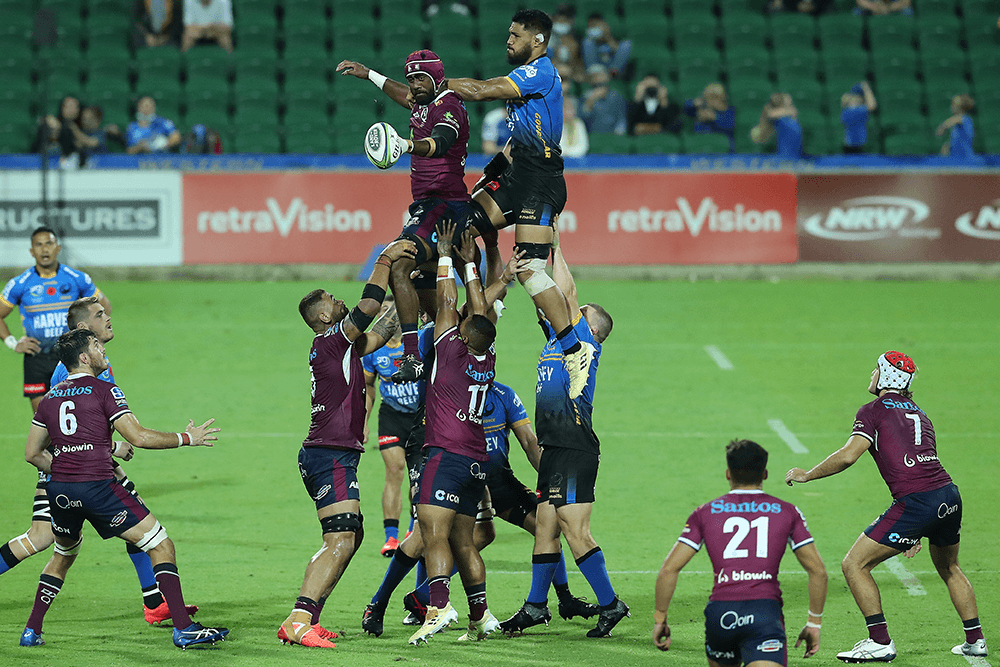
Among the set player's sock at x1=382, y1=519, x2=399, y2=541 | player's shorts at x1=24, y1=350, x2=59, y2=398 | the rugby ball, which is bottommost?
player's sock at x1=382, y1=519, x2=399, y2=541

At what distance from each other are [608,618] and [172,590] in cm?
308

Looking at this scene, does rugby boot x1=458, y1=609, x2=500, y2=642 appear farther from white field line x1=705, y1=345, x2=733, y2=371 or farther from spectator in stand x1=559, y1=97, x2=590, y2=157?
spectator in stand x1=559, y1=97, x2=590, y2=157

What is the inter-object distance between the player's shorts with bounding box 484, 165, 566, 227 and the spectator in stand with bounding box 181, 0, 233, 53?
19474mm

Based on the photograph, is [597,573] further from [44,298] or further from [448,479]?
[44,298]

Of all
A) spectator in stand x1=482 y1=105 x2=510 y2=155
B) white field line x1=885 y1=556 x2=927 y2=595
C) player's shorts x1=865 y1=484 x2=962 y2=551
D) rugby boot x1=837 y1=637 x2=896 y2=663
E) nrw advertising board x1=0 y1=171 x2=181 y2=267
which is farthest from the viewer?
spectator in stand x1=482 y1=105 x2=510 y2=155

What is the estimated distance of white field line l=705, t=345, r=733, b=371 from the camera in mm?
19500

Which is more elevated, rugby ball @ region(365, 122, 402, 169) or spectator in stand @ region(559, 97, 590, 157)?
spectator in stand @ region(559, 97, 590, 157)

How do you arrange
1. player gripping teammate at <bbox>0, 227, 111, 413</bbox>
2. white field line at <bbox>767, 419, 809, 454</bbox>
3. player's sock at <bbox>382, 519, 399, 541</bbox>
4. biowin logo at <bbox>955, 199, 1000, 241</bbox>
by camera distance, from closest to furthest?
player's sock at <bbox>382, 519, 399, 541</bbox>, player gripping teammate at <bbox>0, 227, 111, 413</bbox>, white field line at <bbox>767, 419, 809, 454</bbox>, biowin logo at <bbox>955, 199, 1000, 241</bbox>

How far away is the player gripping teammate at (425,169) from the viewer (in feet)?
32.2

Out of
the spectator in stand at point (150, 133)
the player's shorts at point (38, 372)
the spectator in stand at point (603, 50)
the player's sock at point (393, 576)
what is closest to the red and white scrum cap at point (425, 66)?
the player's sock at point (393, 576)

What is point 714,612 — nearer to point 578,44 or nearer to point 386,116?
point 386,116

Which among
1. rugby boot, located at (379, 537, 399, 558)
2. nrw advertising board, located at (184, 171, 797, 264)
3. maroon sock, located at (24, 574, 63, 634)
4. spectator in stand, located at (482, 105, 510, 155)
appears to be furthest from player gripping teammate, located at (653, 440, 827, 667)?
spectator in stand, located at (482, 105, 510, 155)

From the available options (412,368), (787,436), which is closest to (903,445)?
(412,368)

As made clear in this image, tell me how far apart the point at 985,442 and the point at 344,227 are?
12672 millimetres
